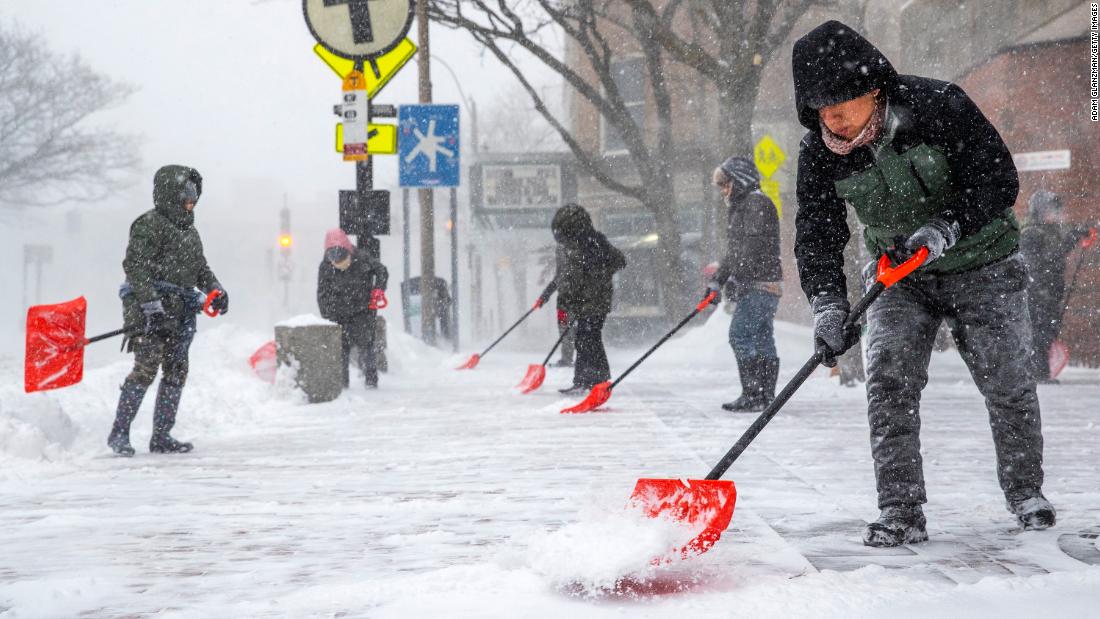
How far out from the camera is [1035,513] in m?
3.62

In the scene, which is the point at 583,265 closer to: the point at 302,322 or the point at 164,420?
the point at 302,322

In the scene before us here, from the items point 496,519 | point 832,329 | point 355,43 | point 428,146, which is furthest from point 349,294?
point 832,329

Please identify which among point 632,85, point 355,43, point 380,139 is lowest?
point 380,139

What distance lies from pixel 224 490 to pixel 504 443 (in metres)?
2.02

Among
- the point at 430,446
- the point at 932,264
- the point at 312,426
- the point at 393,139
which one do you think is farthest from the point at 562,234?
the point at 932,264

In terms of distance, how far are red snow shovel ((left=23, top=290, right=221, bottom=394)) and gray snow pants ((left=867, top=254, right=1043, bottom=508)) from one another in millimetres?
4005

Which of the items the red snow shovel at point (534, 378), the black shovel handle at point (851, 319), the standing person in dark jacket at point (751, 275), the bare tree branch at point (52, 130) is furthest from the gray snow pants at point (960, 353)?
the bare tree branch at point (52, 130)

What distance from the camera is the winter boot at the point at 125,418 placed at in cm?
618

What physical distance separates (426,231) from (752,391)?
8.84m

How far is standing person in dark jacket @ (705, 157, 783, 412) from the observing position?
7.96 meters

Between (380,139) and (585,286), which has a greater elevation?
(380,139)

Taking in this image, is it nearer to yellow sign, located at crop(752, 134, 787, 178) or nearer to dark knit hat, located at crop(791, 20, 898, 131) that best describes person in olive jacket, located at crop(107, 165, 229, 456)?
dark knit hat, located at crop(791, 20, 898, 131)

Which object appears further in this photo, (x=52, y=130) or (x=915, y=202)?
(x=52, y=130)

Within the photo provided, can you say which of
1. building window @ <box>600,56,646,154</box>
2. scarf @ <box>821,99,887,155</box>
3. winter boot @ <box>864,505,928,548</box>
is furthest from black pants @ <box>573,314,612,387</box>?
building window @ <box>600,56,646,154</box>
